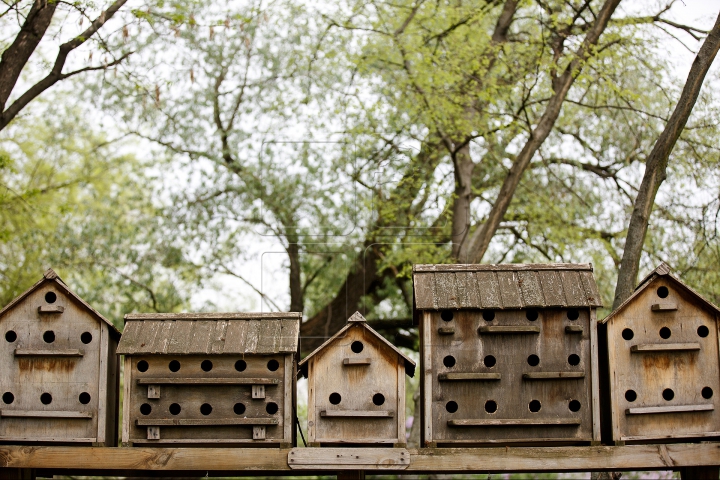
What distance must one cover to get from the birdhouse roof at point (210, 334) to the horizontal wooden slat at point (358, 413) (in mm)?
564

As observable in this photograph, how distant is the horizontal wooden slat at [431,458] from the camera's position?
633 cm

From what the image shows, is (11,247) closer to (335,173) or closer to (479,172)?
(335,173)

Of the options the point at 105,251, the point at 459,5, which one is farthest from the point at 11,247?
the point at 459,5

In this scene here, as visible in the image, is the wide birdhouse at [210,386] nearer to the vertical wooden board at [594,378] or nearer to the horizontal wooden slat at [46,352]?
the horizontal wooden slat at [46,352]

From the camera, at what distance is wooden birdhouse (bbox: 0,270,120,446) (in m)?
6.59

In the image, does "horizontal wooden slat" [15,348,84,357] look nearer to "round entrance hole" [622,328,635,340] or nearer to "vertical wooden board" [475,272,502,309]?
"vertical wooden board" [475,272,502,309]

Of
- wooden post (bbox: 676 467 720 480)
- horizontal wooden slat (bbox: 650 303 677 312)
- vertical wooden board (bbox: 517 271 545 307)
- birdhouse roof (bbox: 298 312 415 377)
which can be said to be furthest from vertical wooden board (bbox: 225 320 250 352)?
wooden post (bbox: 676 467 720 480)

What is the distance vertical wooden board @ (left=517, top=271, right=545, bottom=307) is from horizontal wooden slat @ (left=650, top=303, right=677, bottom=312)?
894 mm

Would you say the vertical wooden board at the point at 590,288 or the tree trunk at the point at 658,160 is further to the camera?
the tree trunk at the point at 658,160

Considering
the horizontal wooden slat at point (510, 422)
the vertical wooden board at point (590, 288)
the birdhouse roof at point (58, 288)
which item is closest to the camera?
the horizontal wooden slat at point (510, 422)

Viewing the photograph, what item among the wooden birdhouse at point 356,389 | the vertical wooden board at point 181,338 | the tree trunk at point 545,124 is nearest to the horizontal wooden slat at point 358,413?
the wooden birdhouse at point 356,389

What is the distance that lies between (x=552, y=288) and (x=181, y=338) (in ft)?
9.90

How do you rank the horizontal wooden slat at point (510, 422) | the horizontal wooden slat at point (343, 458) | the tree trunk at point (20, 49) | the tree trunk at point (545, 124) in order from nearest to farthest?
1. the horizontal wooden slat at point (343, 458)
2. the horizontal wooden slat at point (510, 422)
3. the tree trunk at point (20, 49)
4. the tree trunk at point (545, 124)

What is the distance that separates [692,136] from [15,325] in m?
10.1
